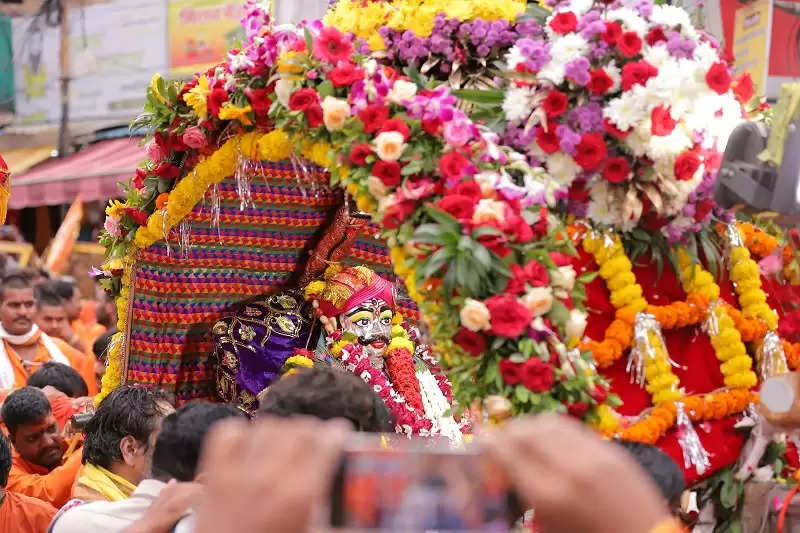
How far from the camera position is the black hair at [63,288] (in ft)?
30.6

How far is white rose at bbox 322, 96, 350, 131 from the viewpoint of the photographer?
4.45 metres

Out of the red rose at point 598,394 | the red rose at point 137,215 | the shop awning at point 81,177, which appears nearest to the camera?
the red rose at point 598,394

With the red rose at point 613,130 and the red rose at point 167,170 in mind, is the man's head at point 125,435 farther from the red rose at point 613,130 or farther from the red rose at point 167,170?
the red rose at point 613,130

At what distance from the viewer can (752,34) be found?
379 inches

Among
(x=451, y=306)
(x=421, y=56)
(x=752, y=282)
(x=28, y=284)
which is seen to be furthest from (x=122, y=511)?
(x=28, y=284)

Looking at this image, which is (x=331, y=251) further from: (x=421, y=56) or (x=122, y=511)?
(x=122, y=511)

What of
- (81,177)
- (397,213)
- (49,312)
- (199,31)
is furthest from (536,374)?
(199,31)

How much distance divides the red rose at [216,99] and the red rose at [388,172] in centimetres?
105

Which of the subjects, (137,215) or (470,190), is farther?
(137,215)

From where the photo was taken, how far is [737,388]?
4633mm

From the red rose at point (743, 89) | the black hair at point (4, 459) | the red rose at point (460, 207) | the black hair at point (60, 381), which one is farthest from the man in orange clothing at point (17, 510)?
the red rose at point (743, 89)

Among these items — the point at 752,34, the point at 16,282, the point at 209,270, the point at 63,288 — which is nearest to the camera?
the point at 209,270

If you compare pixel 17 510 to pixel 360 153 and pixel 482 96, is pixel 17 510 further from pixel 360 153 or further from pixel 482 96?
pixel 482 96

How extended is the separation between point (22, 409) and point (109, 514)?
2224mm
